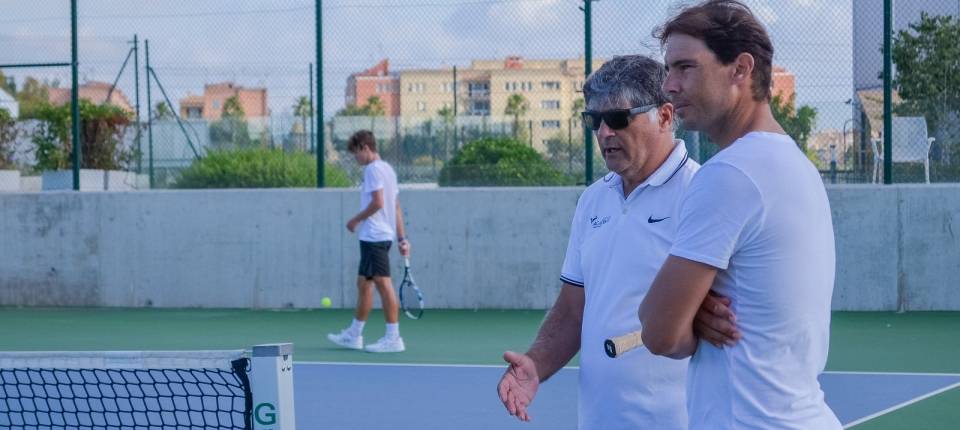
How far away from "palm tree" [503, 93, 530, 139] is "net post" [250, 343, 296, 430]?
9717 mm

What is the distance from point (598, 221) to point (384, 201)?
664cm

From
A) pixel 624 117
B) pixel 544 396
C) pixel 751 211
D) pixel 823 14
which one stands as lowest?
pixel 544 396

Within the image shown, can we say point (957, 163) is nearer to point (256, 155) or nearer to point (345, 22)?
point (345, 22)

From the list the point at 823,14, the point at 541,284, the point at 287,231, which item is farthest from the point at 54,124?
the point at 823,14

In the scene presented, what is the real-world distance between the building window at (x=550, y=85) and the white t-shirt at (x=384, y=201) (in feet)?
8.53

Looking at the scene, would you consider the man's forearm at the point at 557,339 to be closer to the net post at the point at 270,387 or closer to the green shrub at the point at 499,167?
the net post at the point at 270,387

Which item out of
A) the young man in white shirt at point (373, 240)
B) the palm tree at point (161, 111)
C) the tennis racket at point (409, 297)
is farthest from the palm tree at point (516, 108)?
the palm tree at point (161, 111)

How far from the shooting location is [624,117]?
3.14 meters

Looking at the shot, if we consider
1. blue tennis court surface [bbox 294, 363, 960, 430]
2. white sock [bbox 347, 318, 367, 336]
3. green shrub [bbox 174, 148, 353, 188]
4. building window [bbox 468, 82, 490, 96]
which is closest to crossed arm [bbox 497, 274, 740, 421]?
blue tennis court surface [bbox 294, 363, 960, 430]

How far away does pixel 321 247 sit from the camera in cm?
1232

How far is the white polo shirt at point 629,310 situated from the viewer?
3.01 meters

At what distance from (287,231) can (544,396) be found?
5.68 meters

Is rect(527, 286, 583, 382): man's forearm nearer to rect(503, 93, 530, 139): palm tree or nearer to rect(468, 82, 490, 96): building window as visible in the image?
rect(503, 93, 530, 139): palm tree

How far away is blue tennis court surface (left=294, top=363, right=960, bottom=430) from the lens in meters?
6.68
